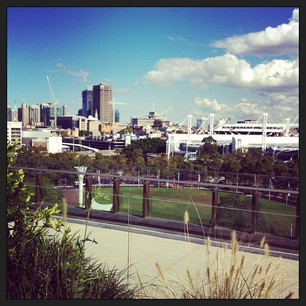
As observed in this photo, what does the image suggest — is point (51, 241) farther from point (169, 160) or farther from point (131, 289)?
point (169, 160)

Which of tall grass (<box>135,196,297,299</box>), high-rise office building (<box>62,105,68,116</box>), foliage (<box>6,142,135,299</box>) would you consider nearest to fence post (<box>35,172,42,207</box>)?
foliage (<box>6,142,135,299</box>)

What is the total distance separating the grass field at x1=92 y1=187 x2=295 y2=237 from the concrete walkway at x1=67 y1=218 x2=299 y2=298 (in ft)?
0.87

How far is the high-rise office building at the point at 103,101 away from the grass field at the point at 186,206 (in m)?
62.4

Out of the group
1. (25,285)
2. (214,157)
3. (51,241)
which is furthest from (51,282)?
(214,157)

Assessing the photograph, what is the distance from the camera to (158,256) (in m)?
3.14

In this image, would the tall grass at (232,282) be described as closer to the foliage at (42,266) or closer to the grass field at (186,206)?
the foliage at (42,266)

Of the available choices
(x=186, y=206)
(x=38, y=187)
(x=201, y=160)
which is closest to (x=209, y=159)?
(x=201, y=160)

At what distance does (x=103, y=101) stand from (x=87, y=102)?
294 cm

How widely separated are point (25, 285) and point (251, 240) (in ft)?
7.12

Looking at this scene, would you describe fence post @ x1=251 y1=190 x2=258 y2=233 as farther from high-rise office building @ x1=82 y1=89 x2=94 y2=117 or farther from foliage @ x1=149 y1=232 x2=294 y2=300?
high-rise office building @ x1=82 y1=89 x2=94 y2=117

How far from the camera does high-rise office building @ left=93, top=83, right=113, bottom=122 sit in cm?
6712

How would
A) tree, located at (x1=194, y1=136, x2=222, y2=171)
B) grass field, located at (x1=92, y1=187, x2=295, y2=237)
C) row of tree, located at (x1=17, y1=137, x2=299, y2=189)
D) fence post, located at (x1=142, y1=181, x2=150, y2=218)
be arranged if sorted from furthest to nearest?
tree, located at (x1=194, y1=136, x2=222, y2=171) < row of tree, located at (x1=17, y1=137, x2=299, y2=189) < fence post, located at (x1=142, y1=181, x2=150, y2=218) < grass field, located at (x1=92, y1=187, x2=295, y2=237)

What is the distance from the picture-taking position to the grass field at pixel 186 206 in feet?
11.4

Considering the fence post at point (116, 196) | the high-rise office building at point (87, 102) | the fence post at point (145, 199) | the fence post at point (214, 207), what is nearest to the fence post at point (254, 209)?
the fence post at point (214, 207)
